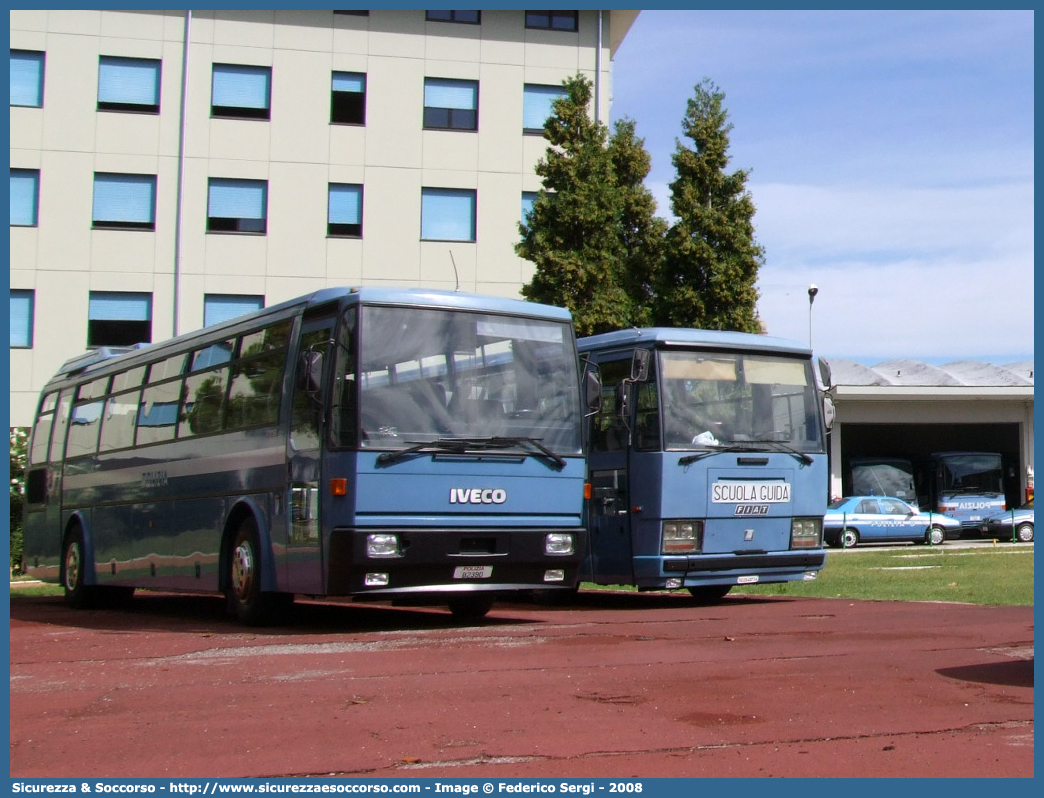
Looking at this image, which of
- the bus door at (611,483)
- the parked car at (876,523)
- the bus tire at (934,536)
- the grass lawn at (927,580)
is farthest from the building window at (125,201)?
the bus tire at (934,536)

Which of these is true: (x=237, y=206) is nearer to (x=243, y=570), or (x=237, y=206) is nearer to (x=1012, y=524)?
(x=243, y=570)

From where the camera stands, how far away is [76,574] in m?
18.2

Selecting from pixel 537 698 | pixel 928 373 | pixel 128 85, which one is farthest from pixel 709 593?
pixel 928 373

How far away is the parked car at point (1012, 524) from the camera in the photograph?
4591cm

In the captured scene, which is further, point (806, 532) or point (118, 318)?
point (118, 318)

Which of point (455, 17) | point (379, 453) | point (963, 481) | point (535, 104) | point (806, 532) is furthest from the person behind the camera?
point (963, 481)

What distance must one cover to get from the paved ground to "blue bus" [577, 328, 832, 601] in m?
1.69

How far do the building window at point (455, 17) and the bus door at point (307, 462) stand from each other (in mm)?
26868

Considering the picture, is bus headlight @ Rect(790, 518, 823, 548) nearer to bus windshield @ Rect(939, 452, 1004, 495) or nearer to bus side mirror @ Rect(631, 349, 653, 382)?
bus side mirror @ Rect(631, 349, 653, 382)

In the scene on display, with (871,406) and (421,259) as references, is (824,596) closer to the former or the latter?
(421,259)

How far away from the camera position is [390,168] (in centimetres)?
3772

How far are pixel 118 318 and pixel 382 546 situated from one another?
2590 cm

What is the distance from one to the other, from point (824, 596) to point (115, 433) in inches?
353

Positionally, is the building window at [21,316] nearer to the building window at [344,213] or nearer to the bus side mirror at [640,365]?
the building window at [344,213]
